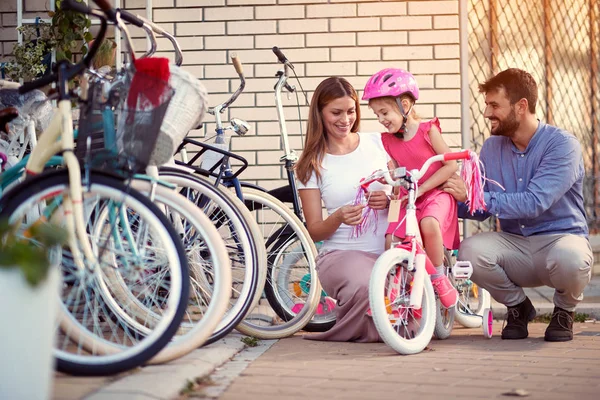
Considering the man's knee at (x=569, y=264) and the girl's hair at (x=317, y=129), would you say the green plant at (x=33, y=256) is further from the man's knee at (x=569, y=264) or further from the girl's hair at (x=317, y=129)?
the man's knee at (x=569, y=264)

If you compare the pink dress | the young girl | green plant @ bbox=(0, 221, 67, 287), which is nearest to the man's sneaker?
the young girl

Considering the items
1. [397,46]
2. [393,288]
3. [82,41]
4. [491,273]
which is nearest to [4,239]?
[393,288]

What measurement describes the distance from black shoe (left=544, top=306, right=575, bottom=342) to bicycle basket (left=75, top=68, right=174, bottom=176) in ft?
8.35

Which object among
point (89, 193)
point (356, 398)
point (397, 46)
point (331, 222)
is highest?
point (397, 46)

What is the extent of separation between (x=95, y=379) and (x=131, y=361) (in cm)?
16

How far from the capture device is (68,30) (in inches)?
249

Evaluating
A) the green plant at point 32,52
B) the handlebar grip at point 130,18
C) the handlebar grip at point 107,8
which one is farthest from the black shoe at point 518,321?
the green plant at point 32,52

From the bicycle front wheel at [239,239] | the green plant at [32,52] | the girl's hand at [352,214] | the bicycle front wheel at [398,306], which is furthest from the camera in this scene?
the green plant at [32,52]

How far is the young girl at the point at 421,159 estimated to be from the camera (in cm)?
468

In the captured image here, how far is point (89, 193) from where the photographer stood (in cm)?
320

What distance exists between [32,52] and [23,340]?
413 cm

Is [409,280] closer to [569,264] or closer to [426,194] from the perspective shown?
[426,194]

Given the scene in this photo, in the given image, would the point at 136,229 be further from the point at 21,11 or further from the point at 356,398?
the point at 21,11

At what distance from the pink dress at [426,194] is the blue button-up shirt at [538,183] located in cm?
24
